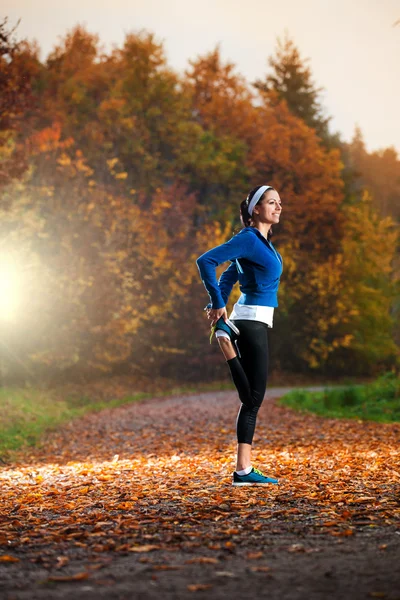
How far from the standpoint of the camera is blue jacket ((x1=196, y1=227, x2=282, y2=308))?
5.84m

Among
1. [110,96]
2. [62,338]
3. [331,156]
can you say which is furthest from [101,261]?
[331,156]

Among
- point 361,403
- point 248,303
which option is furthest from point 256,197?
point 361,403

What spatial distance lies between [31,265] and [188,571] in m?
17.5

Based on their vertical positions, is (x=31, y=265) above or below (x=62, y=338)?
above

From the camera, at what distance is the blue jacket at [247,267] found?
584cm

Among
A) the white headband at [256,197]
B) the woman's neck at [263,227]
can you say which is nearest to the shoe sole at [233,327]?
the woman's neck at [263,227]

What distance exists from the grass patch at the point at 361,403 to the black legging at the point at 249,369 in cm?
839

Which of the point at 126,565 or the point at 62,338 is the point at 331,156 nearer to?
the point at 62,338

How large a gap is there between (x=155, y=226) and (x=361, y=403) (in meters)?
14.1

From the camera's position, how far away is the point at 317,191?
34219mm

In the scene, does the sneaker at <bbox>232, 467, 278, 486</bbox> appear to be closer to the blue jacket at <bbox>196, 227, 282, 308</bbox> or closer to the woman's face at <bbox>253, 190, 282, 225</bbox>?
the blue jacket at <bbox>196, 227, 282, 308</bbox>

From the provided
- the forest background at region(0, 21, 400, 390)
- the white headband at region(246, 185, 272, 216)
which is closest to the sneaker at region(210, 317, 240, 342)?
the white headband at region(246, 185, 272, 216)

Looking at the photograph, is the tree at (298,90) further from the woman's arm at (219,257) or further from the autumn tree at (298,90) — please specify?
→ the woman's arm at (219,257)

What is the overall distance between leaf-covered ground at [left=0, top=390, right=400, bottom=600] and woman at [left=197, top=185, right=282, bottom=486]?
0.71m
